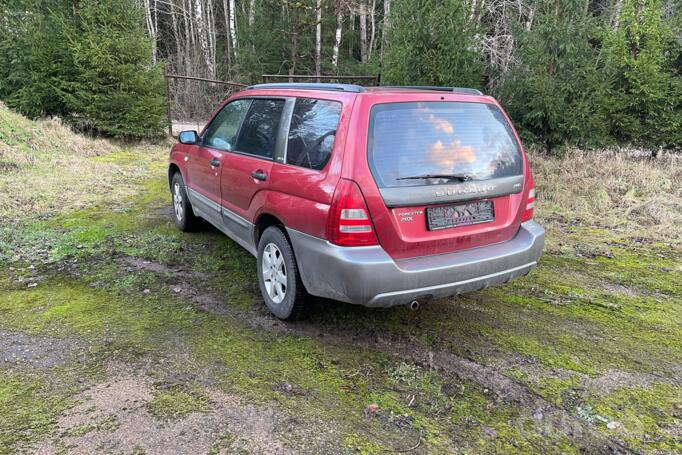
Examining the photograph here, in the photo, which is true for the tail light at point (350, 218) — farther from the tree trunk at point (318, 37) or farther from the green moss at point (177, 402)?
the tree trunk at point (318, 37)

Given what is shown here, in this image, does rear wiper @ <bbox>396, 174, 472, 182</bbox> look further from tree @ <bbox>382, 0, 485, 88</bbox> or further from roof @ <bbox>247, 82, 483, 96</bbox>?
tree @ <bbox>382, 0, 485, 88</bbox>

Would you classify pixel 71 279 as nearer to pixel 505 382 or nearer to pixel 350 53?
pixel 505 382

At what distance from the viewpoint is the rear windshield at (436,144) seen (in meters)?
2.86

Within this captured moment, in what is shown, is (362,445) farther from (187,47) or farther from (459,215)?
(187,47)

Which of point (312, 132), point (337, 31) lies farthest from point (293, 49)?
point (312, 132)

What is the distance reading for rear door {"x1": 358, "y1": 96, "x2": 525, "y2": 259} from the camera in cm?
283

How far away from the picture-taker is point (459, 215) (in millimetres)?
3039

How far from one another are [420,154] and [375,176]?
36 centimetres

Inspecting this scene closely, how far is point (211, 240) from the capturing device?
5.33 m

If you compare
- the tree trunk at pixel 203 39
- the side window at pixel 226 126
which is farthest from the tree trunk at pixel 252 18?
the side window at pixel 226 126

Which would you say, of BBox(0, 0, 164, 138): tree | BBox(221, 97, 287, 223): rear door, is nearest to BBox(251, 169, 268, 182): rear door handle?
BBox(221, 97, 287, 223): rear door

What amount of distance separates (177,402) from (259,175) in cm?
172

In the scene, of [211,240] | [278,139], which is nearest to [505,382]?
[278,139]

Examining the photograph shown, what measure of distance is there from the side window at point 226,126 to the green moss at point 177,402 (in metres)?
2.24
